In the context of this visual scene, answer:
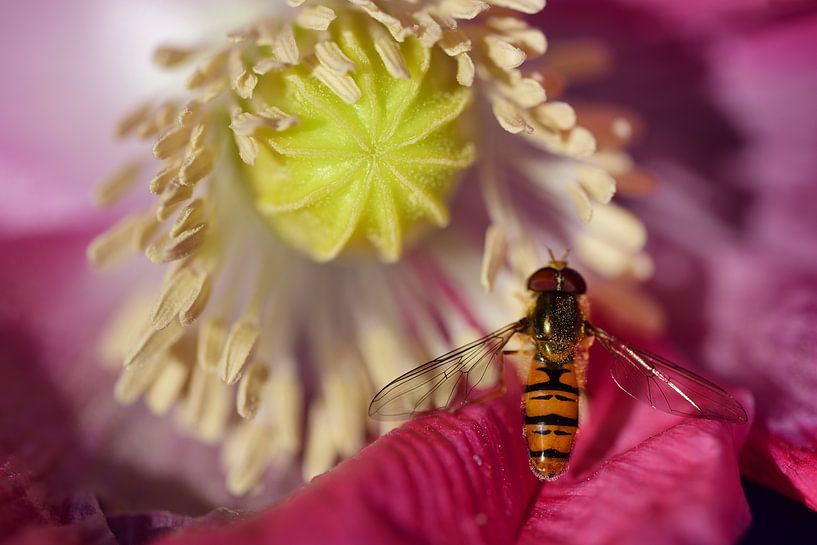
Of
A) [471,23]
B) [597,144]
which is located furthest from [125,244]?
[597,144]

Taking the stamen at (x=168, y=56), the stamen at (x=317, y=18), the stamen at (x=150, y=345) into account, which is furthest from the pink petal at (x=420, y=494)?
the stamen at (x=168, y=56)

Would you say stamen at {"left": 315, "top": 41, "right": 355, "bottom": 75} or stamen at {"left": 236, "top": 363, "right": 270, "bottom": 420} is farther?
stamen at {"left": 236, "top": 363, "right": 270, "bottom": 420}

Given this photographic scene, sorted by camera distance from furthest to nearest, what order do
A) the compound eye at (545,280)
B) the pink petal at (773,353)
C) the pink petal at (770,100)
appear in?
the pink petal at (770,100) → the compound eye at (545,280) → the pink petal at (773,353)

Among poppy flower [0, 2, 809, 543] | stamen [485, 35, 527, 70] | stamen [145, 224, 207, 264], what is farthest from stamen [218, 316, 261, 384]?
stamen [485, 35, 527, 70]

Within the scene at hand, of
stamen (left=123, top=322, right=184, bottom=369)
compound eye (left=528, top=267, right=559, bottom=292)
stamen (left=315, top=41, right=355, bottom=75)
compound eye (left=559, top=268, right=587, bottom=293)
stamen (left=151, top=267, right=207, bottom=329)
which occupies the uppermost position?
stamen (left=315, top=41, right=355, bottom=75)

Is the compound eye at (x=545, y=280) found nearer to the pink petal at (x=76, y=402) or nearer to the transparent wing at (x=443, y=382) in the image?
the transparent wing at (x=443, y=382)

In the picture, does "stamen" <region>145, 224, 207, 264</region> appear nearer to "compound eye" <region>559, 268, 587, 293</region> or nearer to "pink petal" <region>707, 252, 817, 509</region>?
→ "compound eye" <region>559, 268, 587, 293</region>

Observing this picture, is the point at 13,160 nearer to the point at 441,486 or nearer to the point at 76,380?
the point at 76,380
